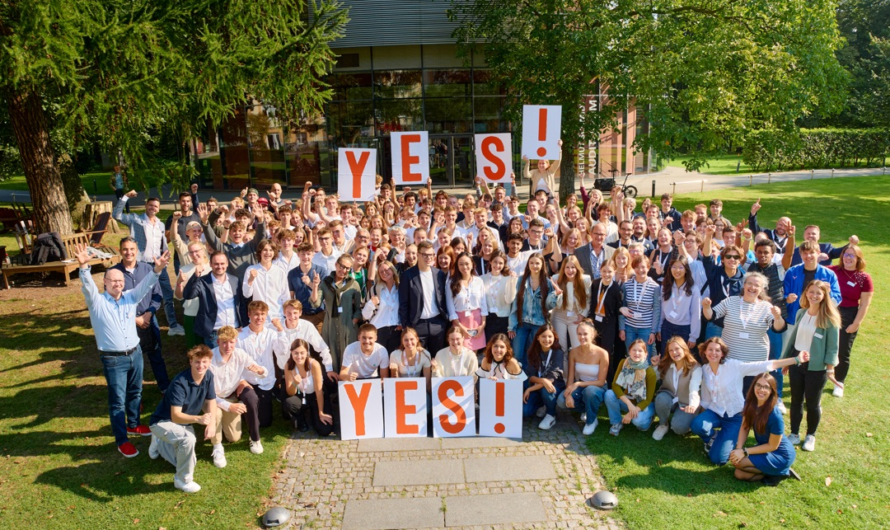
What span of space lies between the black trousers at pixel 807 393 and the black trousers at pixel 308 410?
4950 millimetres

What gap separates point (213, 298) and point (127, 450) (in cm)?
186

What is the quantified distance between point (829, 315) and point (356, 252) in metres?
5.26

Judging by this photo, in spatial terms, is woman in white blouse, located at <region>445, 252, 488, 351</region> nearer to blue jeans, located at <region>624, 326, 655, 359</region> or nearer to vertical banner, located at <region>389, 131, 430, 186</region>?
blue jeans, located at <region>624, 326, 655, 359</region>

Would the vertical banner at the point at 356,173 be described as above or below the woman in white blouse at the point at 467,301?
above

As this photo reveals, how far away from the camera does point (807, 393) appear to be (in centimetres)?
669

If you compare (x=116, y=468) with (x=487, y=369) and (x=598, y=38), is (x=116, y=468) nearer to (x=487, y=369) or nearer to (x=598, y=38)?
(x=487, y=369)

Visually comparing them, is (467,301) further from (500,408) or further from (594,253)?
(594,253)

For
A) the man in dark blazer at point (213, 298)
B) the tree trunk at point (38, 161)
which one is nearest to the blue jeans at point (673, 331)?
the man in dark blazer at point (213, 298)

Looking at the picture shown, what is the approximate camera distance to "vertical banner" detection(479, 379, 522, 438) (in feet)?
23.1

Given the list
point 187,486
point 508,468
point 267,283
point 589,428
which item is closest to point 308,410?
point 187,486

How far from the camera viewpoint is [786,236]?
905 centimetres

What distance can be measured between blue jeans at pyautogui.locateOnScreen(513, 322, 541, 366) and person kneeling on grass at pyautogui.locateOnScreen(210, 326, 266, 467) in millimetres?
3006

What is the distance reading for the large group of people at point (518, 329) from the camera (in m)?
6.58

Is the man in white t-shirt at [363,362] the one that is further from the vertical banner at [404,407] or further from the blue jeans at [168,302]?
the blue jeans at [168,302]
